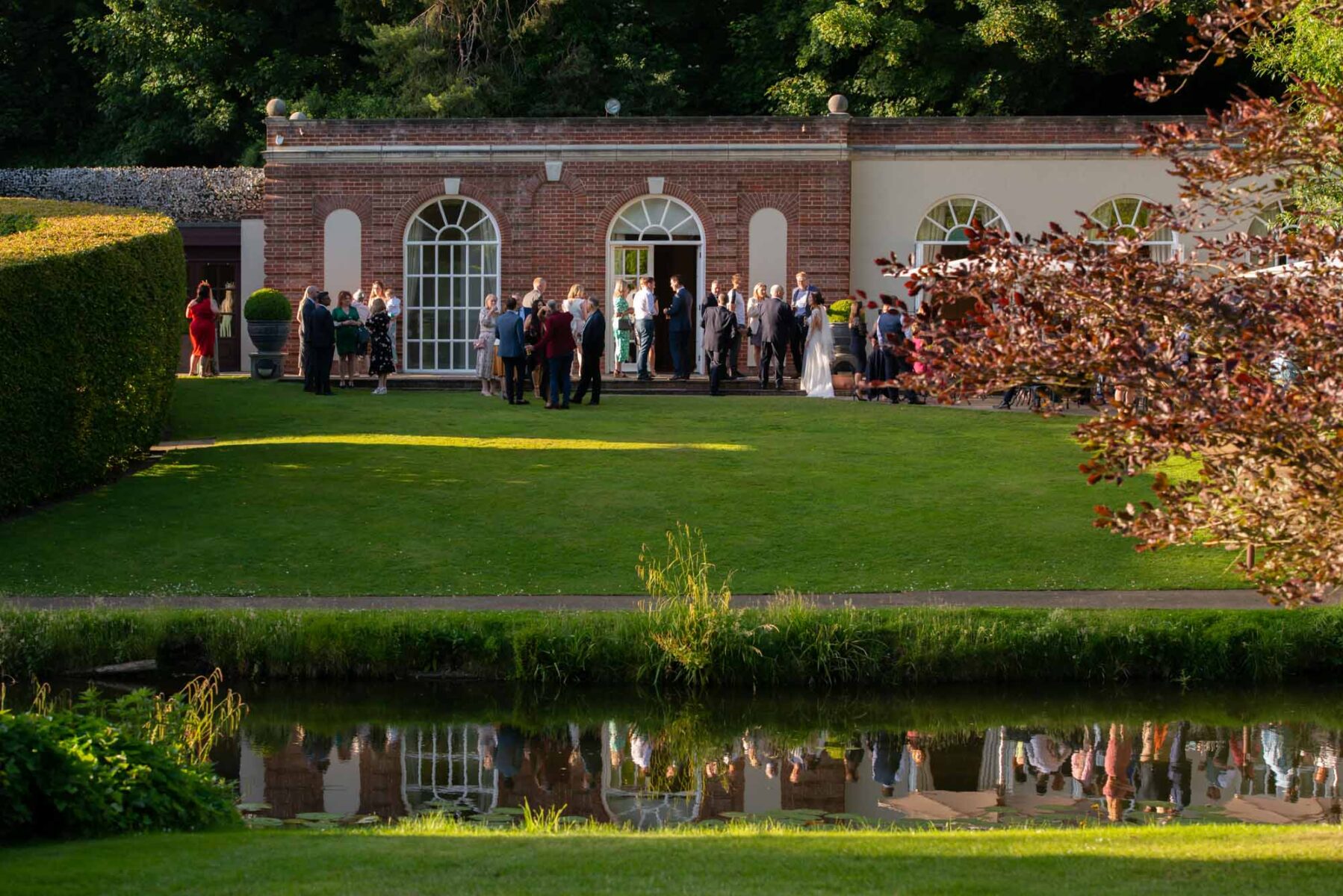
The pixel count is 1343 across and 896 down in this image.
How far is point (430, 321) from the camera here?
29141 mm

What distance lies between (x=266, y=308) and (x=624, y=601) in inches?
584

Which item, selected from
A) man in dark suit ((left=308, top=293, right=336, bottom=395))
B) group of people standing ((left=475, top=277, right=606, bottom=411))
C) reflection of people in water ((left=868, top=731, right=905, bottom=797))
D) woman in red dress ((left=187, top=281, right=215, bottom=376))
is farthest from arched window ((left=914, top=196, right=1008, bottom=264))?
reflection of people in water ((left=868, top=731, right=905, bottom=797))

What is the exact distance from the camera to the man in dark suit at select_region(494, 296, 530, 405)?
2194cm

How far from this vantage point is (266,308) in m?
26.5

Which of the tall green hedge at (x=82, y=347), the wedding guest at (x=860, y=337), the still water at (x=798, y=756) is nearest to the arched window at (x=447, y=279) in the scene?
the wedding guest at (x=860, y=337)

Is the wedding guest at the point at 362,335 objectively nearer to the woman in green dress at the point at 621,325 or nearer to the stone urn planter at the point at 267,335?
the stone urn planter at the point at 267,335

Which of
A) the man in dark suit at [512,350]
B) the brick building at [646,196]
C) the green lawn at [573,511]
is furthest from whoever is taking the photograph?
the brick building at [646,196]

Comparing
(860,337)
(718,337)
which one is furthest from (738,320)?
(860,337)

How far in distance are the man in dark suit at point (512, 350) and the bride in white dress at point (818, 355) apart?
168 inches

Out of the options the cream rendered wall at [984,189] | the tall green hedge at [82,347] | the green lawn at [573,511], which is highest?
the cream rendered wall at [984,189]

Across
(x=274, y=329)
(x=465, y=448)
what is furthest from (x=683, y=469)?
(x=274, y=329)

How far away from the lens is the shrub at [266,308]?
26.5 m

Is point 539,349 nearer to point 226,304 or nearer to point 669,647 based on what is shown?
point 669,647

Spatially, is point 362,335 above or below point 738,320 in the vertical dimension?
below
